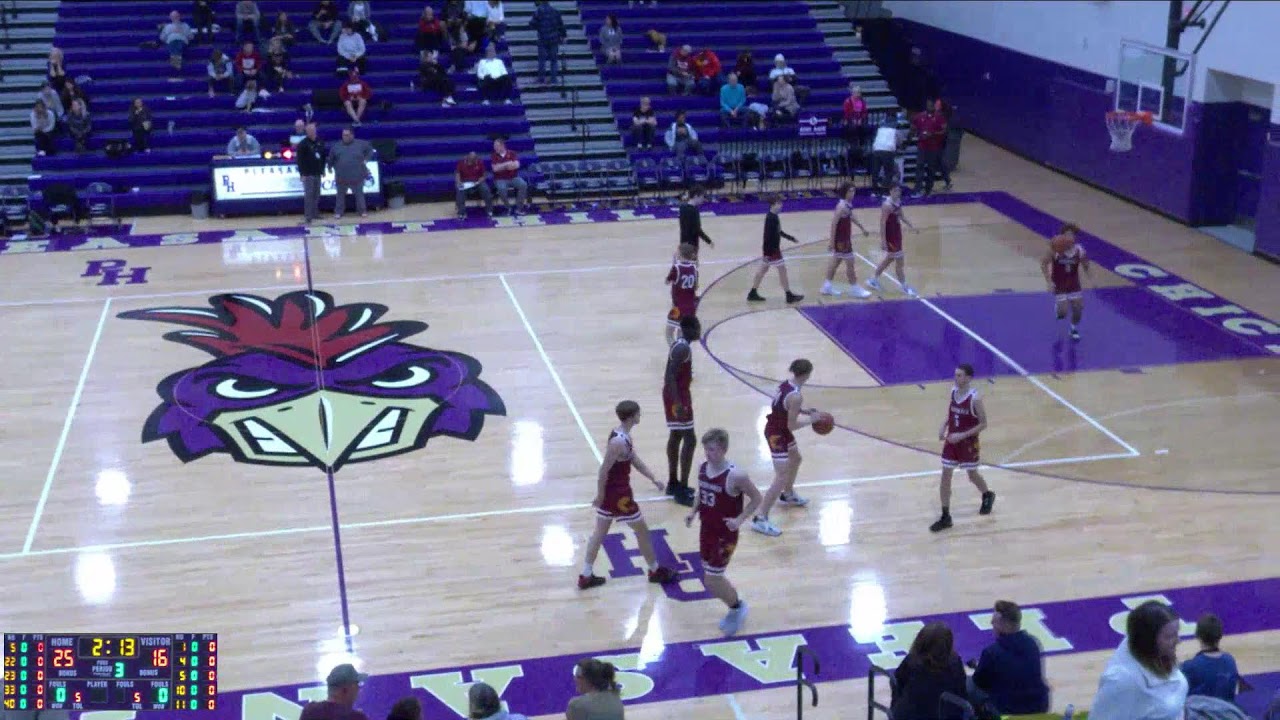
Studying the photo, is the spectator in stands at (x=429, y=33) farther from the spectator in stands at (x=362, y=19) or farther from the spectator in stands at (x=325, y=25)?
the spectator in stands at (x=325, y=25)

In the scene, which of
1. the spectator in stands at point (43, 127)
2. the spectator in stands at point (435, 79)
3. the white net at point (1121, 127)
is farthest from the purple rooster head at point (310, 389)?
the white net at point (1121, 127)

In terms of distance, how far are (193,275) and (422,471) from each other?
27.6 feet

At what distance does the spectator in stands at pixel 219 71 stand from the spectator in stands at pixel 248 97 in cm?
43

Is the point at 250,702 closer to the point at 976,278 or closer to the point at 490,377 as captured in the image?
the point at 490,377

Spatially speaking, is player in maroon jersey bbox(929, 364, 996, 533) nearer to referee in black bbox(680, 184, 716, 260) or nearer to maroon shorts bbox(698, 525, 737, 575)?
maroon shorts bbox(698, 525, 737, 575)

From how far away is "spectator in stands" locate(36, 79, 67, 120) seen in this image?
25.6m

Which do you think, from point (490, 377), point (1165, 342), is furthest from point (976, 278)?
point (490, 377)

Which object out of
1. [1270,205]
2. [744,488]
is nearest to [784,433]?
[744,488]

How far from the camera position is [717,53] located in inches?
1177

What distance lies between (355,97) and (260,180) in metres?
2.74

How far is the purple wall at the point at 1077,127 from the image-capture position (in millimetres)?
23578

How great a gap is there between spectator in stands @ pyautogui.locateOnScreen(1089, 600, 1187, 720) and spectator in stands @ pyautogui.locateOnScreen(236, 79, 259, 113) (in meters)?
23.1

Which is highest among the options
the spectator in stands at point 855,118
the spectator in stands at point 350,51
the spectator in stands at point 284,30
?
the spectator in stands at point 284,30

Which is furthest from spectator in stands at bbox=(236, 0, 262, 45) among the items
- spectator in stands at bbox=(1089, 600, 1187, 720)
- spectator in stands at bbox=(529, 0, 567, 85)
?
spectator in stands at bbox=(1089, 600, 1187, 720)
